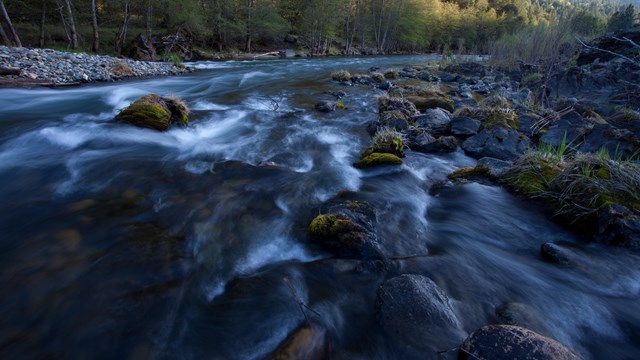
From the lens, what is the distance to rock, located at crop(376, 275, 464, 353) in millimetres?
2684

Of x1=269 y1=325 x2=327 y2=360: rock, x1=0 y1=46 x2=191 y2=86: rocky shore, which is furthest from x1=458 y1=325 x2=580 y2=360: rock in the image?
x1=0 y1=46 x2=191 y2=86: rocky shore

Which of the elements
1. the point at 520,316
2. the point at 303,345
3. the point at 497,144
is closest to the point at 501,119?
the point at 497,144

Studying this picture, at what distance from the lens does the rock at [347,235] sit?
372cm

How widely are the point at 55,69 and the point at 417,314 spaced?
17370mm

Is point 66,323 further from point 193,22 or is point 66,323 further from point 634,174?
point 193,22

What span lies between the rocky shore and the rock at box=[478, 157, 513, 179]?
49.7 feet

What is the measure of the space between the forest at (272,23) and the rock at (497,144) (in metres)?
2.82

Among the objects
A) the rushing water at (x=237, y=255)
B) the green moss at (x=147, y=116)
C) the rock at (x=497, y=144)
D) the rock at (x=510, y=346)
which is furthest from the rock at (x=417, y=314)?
the green moss at (x=147, y=116)

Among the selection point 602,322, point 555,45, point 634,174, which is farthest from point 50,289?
point 555,45

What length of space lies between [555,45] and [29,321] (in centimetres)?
1971

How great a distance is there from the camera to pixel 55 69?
13500 millimetres

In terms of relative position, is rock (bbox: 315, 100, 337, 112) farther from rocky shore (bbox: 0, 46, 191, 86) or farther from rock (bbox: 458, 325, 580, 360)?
rocky shore (bbox: 0, 46, 191, 86)

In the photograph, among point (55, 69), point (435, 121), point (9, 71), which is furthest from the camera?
point (55, 69)

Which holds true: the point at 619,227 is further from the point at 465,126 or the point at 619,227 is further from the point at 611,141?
the point at 465,126
